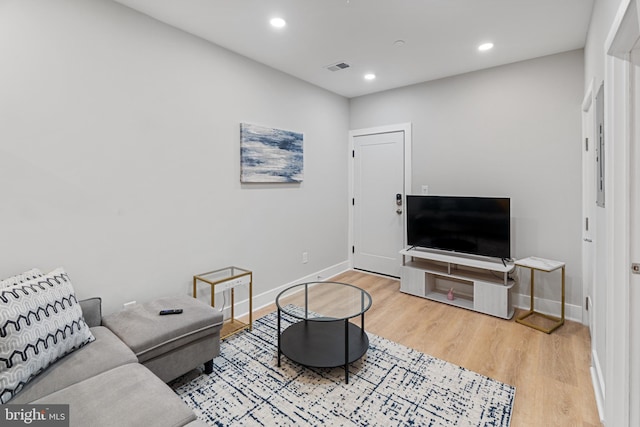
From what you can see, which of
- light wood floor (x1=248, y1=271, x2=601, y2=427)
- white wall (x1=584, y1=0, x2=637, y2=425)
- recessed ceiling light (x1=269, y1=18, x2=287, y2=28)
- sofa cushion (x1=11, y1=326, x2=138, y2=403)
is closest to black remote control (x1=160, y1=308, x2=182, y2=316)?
sofa cushion (x1=11, y1=326, x2=138, y2=403)

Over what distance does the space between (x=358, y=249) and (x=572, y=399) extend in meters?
3.03

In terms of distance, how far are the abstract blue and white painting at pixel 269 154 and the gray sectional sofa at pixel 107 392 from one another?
1911mm

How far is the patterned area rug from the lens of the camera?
178 cm

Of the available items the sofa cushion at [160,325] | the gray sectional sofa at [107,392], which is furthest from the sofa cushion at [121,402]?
the sofa cushion at [160,325]

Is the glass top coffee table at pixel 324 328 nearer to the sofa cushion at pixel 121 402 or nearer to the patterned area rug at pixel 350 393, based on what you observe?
the patterned area rug at pixel 350 393

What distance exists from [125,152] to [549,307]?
4.16 meters

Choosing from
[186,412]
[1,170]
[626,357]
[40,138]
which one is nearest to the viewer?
[186,412]

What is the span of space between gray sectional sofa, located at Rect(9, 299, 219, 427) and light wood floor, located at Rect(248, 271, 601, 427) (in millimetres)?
1702

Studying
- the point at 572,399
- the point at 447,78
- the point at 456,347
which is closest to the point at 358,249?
the point at 456,347

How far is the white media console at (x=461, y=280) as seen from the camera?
3.13 meters

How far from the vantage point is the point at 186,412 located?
129cm

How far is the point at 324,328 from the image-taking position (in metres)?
2.60

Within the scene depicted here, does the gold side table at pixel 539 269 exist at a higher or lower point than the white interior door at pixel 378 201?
lower

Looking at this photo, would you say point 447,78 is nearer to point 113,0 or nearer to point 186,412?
point 113,0
